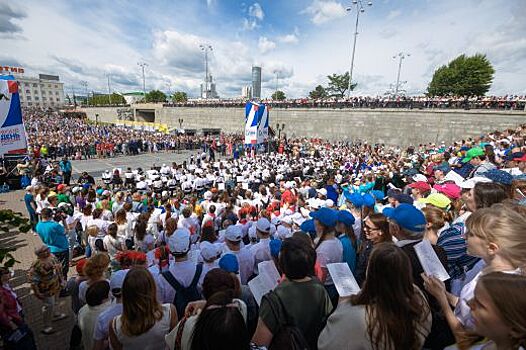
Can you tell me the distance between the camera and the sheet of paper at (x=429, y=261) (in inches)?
85.4

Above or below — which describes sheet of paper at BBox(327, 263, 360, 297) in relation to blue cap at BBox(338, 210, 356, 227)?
above

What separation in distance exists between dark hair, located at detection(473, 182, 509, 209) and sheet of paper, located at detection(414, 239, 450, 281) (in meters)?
1.41

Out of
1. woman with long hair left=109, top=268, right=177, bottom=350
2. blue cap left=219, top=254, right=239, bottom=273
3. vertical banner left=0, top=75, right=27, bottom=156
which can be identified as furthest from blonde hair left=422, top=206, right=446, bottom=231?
vertical banner left=0, top=75, right=27, bottom=156

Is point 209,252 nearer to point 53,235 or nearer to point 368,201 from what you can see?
point 368,201

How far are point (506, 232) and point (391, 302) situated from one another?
1028 mm

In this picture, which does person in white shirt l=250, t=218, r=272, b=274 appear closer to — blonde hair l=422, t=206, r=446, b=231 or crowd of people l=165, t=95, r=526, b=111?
blonde hair l=422, t=206, r=446, b=231

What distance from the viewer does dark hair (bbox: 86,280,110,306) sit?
108 inches

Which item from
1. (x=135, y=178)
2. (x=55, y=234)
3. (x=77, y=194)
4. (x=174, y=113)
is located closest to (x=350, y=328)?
(x=55, y=234)

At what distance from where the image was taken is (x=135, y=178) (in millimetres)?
12773

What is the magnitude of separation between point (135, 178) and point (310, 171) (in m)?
9.17

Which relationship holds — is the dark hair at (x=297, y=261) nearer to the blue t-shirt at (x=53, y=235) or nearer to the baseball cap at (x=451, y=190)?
the baseball cap at (x=451, y=190)

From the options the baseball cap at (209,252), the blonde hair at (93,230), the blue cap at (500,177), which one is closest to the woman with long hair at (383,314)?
the baseball cap at (209,252)

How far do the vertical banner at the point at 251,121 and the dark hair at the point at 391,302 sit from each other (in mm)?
9512

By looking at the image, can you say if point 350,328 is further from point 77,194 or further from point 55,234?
point 77,194
